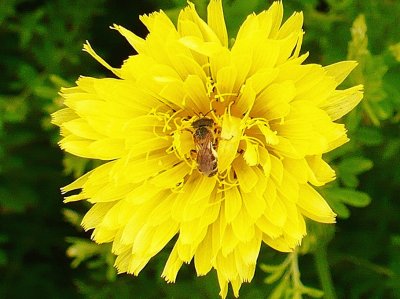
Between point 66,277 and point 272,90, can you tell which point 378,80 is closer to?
point 272,90

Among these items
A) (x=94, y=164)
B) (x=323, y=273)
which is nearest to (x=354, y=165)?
(x=323, y=273)

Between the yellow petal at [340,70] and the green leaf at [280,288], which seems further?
the green leaf at [280,288]

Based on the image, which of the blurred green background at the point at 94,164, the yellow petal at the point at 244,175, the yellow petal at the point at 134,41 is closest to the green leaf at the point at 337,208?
the blurred green background at the point at 94,164

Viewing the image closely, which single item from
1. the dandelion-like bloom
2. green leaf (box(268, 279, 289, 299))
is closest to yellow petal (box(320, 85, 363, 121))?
the dandelion-like bloom

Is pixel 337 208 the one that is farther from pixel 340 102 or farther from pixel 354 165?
pixel 340 102

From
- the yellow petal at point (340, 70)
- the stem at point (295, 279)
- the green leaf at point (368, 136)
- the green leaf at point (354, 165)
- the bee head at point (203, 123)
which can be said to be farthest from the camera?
the green leaf at point (368, 136)

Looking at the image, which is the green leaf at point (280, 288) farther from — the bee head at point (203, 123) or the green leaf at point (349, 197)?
the bee head at point (203, 123)

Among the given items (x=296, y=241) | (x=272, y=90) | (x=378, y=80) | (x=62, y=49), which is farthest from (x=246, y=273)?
(x=62, y=49)
